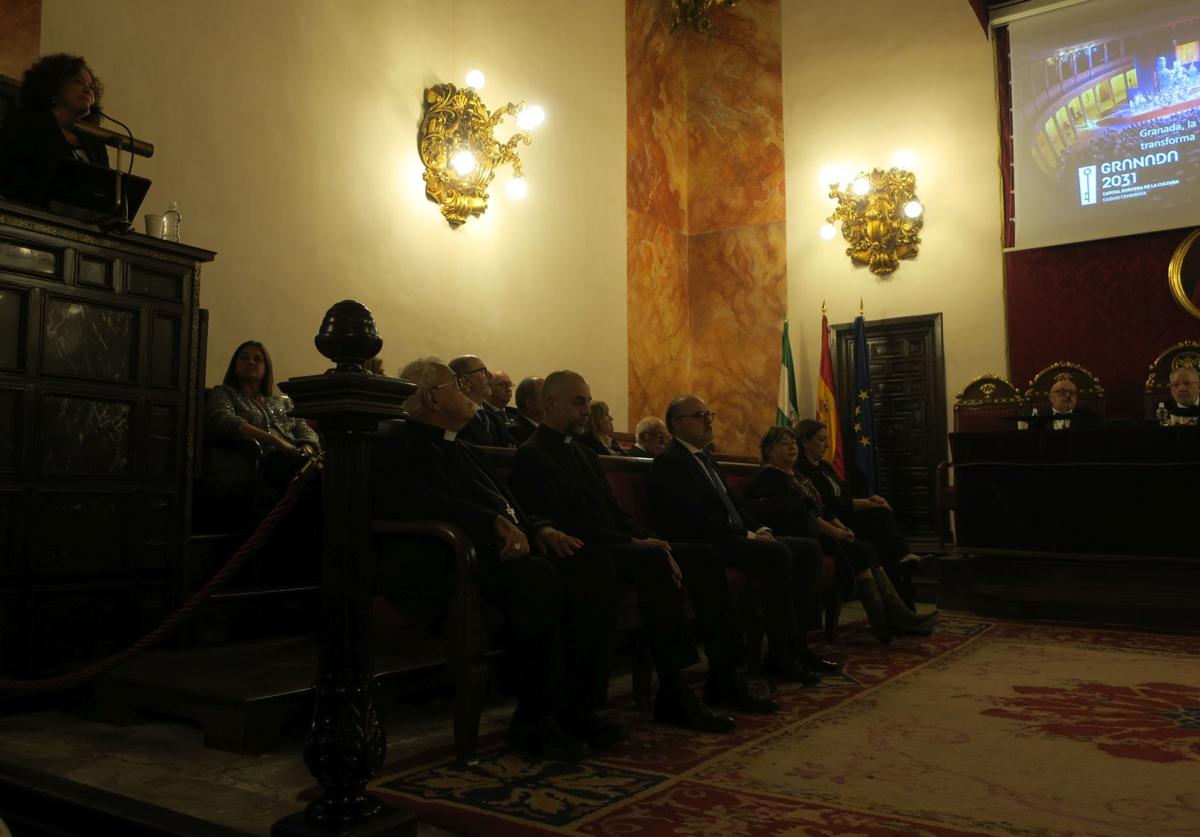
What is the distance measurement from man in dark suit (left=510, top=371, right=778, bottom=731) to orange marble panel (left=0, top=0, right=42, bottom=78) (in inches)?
120

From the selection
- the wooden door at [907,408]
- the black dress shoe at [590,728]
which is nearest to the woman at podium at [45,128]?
the black dress shoe at [590,728]

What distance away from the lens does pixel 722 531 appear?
3.81 meters

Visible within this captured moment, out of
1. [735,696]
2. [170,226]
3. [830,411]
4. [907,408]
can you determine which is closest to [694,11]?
[830,411]

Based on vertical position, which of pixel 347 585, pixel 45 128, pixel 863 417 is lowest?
pixel 347 585

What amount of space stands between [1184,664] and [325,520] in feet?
12.6

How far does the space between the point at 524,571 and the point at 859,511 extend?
9.31ft

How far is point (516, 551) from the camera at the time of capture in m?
2.85

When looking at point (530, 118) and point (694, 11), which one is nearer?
point (530, 118)

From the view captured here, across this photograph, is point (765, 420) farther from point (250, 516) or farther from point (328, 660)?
point (328, 660)

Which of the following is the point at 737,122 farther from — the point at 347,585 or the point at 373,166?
the point at 347,585

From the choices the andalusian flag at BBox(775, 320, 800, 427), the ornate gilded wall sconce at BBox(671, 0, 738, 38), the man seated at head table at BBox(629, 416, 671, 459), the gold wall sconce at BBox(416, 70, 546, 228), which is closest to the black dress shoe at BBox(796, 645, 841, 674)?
the man seated at head table at BBox(629, 416, 671, 459)

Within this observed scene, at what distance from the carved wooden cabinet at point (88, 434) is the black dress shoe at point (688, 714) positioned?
1.88 metres

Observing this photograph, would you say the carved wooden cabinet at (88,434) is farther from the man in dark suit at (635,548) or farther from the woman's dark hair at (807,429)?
the woman's dark hair at (807,429)

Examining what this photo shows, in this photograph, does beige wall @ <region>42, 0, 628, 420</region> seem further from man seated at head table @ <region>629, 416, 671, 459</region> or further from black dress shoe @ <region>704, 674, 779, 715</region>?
black dress shoe @ <region>704, 674, 779, 715</region>
